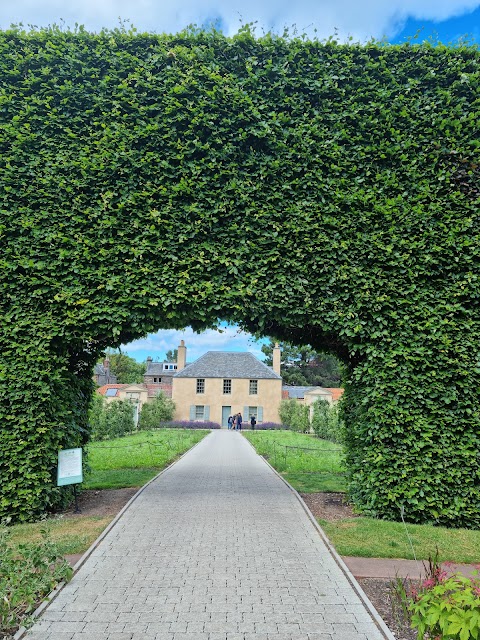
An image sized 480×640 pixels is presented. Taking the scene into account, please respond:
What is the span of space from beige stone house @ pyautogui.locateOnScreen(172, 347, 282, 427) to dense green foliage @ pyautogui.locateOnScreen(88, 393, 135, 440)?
1421cm

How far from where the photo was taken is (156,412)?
40.3 meters

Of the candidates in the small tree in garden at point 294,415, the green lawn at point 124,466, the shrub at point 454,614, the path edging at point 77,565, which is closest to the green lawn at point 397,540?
the shrub at point 454,614

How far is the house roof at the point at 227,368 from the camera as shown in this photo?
46.8 m

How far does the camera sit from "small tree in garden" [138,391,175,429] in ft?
127

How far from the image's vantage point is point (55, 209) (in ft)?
28.3

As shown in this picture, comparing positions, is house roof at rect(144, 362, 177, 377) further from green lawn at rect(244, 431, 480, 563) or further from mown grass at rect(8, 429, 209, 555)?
green lawn at rect(244, 431, 480, 563)

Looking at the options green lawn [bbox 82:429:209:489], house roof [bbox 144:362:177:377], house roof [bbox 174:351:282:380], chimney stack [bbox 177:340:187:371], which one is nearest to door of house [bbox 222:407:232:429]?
house roof [bbox 174:351:282:380]

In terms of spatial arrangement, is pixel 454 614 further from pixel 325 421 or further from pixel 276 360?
pixel 276 360

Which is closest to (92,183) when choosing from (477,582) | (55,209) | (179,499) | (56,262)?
(55,209)

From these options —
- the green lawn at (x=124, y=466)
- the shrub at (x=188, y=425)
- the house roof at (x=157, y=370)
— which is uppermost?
the house roof at (x=157, y=370)

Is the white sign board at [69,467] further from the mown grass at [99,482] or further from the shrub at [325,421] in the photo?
the shrub at [325,421]

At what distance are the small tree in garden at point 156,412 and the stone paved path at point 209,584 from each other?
1212 inches

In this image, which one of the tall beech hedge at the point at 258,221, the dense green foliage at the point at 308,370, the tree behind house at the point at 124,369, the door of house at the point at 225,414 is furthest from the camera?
the tree behind house at the point at 124,369

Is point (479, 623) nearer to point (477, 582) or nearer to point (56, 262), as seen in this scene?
point (477, 582)
